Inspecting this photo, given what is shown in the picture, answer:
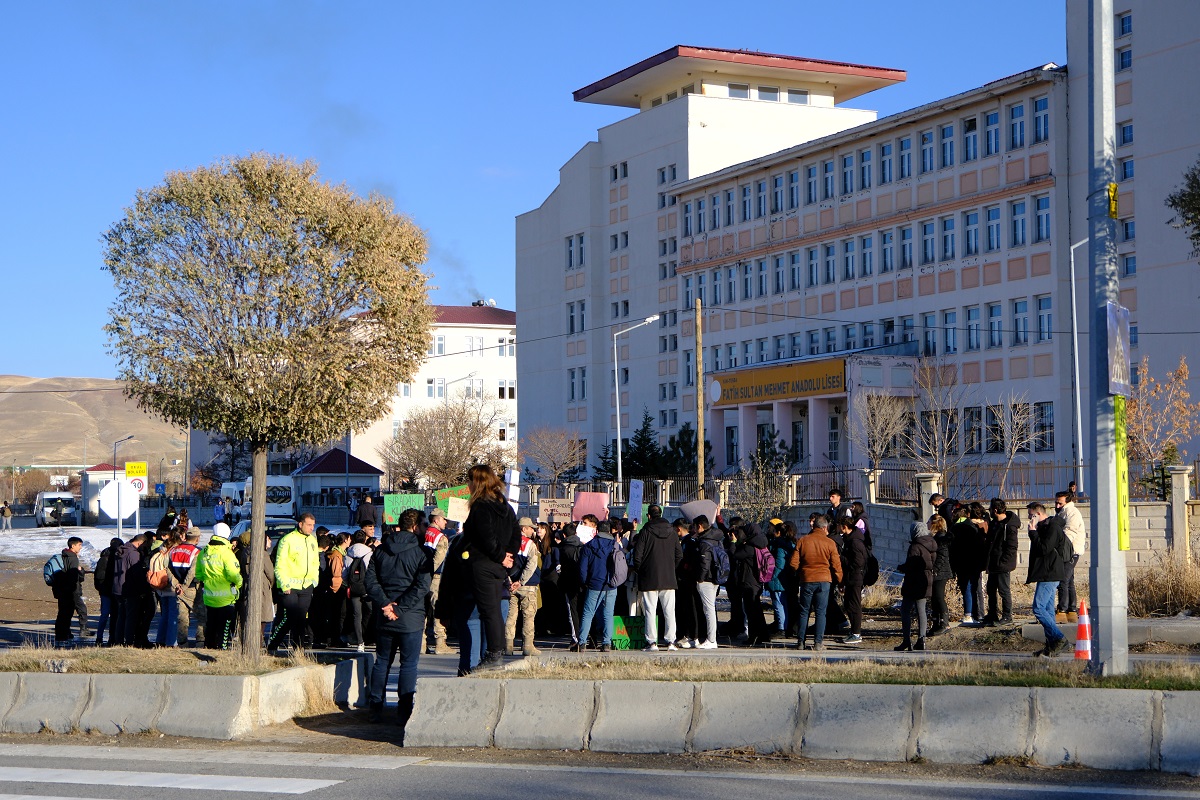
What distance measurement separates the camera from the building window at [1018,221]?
51.8m

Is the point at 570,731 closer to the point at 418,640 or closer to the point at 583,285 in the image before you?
the point at 418,640

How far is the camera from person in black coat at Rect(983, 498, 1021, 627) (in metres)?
19.5

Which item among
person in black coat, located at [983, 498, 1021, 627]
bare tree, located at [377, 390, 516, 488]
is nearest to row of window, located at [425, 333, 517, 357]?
bare tree, located at [377, 390, 516, 488]

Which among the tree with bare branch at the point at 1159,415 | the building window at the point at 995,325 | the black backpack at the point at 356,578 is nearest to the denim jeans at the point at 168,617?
the black backpack at the point at 356,578

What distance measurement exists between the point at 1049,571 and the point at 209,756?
32.3ft

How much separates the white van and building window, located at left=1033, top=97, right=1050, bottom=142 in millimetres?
56262

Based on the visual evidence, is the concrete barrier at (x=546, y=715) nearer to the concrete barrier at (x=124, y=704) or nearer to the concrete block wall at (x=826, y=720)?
the concrete block wall at (x=826, y=720)

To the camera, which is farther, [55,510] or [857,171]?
[55,510]

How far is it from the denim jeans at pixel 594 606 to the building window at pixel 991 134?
38.1 m

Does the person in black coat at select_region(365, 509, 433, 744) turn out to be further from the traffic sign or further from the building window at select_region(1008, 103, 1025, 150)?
the building window at select_region(1008, 103, 1025, 150)

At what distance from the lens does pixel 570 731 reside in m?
10.6

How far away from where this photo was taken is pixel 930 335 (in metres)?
55.7

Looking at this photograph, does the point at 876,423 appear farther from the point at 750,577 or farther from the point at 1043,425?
the point at 750,577

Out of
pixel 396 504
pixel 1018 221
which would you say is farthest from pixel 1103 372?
pixel 1018 221
